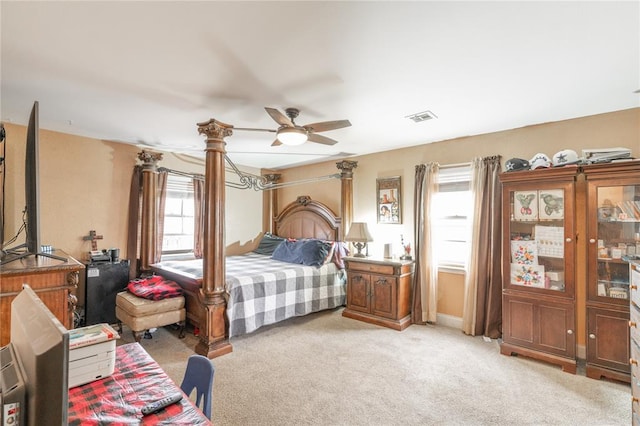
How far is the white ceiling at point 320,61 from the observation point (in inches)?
63.5

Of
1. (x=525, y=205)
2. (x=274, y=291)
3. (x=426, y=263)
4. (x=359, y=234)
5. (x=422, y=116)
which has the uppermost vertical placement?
(x=422, y=116)

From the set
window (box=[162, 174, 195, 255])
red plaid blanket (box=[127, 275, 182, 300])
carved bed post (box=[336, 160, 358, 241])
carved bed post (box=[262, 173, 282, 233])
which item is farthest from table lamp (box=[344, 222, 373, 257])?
window (box=[162, 174, 195, 255])

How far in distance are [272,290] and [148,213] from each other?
6.88 ft

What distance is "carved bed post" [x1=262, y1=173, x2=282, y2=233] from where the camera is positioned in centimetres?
605

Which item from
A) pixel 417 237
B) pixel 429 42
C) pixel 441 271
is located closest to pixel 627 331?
pixel 441 271

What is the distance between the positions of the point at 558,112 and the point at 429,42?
1.96 m

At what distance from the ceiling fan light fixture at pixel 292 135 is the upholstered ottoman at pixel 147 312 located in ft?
7.12

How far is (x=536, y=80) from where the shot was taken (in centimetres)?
232

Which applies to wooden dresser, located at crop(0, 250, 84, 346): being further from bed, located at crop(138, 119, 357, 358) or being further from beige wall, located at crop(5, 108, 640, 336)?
beige wall, located at crop(5, 108, 640, 336)

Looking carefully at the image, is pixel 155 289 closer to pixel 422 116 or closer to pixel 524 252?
pixel 422 116

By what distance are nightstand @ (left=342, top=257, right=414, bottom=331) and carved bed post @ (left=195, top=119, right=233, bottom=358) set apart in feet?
5.85

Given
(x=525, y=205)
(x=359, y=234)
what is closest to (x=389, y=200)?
(x=359, y=234)

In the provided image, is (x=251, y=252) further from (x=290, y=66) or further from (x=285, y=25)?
(x=285, y=25)

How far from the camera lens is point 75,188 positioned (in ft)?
12.9
